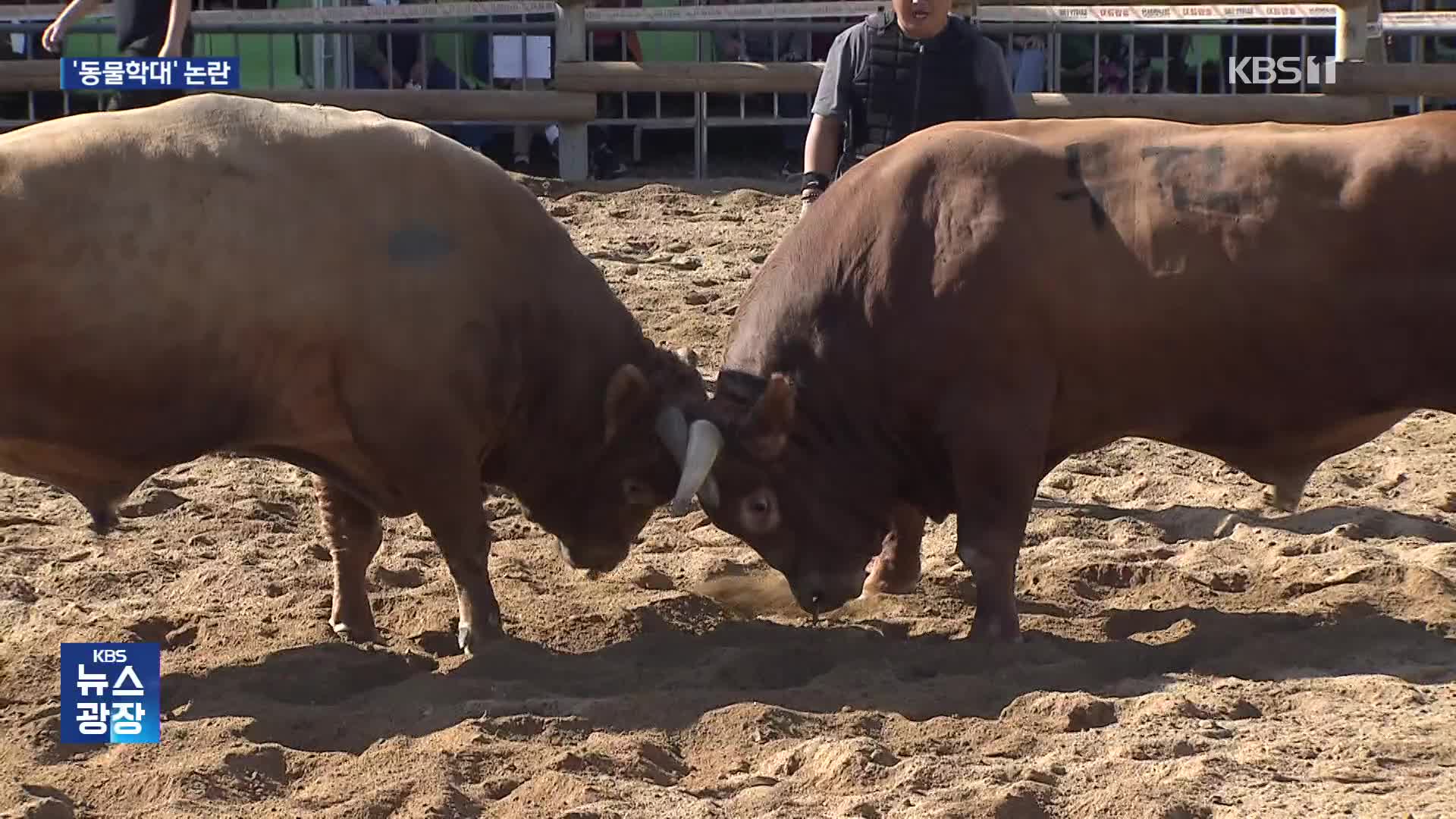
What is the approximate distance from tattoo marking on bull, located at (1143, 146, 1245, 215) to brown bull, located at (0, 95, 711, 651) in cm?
155

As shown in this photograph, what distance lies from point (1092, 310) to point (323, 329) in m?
2.15

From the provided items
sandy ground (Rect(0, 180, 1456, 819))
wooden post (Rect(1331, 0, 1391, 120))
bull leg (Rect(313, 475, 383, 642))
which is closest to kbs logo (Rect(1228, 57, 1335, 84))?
wooden post (Rect(1331, 0, 1391, 120))

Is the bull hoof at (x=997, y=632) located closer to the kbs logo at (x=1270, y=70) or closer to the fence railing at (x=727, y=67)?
the fence railing at (x=727, y=67)

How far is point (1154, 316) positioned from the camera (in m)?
5.83

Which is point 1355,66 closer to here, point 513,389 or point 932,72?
point 932,72

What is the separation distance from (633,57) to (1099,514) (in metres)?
7.04

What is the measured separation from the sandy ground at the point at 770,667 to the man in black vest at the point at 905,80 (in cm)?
142

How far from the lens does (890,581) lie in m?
6.62

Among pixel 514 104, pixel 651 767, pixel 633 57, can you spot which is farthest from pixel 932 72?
pixel 633 57

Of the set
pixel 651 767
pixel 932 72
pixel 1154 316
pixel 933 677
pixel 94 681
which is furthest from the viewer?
pixel 932 72

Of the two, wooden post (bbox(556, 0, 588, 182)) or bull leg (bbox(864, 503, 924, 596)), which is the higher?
wooden post (bbox(556, 0, 588, 182))

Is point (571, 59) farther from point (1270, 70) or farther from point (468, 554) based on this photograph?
point (468, 554)

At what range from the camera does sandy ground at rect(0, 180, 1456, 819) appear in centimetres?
445

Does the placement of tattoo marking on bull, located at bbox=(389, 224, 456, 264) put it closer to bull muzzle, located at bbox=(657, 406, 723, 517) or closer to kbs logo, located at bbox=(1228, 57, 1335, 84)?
bull muzzle, located at bbox=(657, 406, 723, 517)
